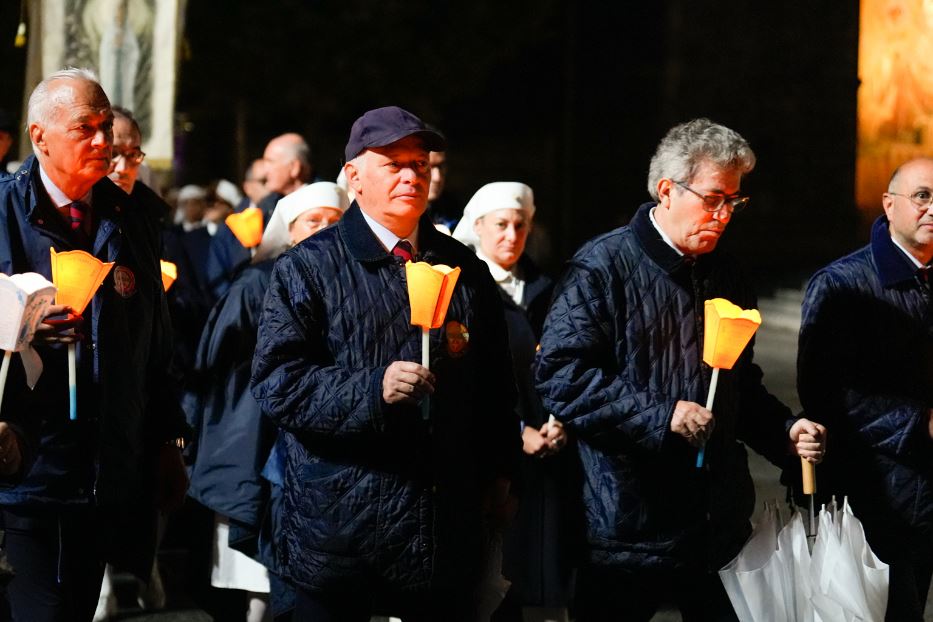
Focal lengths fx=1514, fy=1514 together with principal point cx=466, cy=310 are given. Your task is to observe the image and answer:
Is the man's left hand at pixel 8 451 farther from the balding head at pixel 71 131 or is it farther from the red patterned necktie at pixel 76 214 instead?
the balding head at pixel 71 131

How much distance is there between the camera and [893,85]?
40.0ft

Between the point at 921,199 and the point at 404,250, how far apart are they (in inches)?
84.4

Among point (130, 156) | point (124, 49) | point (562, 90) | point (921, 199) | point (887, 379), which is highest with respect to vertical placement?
point (562, 90)

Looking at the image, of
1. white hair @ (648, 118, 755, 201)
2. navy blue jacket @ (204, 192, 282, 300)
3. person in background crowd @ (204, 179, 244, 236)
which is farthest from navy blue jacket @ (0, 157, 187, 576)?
person in background crowd @ (204, 179, 244, 236)

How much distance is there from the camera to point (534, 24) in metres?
31.5

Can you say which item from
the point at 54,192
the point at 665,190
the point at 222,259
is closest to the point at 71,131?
the point at 54,192

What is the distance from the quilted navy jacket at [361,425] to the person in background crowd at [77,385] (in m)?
0.64

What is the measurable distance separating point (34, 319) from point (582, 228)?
26690 millimetres

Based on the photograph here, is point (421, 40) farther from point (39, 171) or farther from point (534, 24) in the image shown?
point (39, 171)

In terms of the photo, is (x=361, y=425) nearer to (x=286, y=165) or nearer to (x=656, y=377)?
(x=656, y=377)

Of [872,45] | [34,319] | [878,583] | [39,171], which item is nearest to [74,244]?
[39,171]

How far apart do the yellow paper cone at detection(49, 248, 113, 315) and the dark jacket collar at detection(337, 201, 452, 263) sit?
767 millimetres

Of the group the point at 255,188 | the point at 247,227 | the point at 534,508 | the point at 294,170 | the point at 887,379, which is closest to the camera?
the point at 887,379

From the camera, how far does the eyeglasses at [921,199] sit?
5.55 meters
